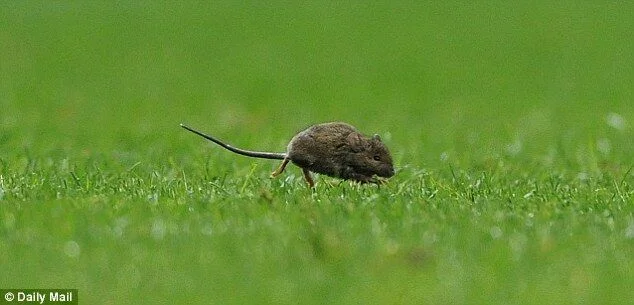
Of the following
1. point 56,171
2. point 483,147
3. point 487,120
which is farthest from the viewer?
point 487,120

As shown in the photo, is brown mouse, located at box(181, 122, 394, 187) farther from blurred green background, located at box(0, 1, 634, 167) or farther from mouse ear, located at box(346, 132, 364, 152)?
blurred green background, located at box(0, 1, 634, 167)

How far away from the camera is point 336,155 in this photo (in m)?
9.39

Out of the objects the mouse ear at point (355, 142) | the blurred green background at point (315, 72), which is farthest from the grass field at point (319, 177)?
the mouse ear at point (355, 142)

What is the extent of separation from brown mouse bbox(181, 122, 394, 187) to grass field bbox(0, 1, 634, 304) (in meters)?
0.13

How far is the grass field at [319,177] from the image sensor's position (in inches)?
249

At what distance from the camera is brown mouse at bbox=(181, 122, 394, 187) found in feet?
30.7

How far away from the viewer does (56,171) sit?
32.7ft

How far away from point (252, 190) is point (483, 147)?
4.68 metres

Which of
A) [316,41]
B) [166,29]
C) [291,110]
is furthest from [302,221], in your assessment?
[166,29]

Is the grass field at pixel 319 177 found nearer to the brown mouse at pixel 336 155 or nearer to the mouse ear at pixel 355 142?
the brown mouse at pixel 336 155

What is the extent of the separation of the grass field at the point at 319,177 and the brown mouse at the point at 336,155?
5.1 inches

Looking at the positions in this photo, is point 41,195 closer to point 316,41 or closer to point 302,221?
point 302,221

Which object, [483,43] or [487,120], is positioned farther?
[483,43]

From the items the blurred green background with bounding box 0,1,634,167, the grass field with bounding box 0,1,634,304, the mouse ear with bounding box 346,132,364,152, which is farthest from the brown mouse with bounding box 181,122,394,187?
the blurred green background with bounding box 0,1,634,167
